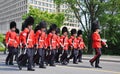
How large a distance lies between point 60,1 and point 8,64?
33.6 m

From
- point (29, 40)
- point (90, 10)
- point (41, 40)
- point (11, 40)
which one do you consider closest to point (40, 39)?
point (41, 40)

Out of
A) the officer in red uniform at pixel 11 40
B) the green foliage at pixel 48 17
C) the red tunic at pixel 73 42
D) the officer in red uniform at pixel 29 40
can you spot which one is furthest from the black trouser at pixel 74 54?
the green foliage at pixel 48 17

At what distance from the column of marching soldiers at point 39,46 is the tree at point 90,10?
86.1 feet

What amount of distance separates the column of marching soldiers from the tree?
86.1 feet

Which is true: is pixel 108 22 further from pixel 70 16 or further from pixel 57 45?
pixel 57 45

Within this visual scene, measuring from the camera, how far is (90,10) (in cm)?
4806

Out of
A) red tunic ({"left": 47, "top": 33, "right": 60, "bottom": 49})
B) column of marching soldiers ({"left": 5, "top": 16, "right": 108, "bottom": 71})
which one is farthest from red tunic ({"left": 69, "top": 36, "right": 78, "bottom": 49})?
red tunic ({"left": 47, "top": 33, "right": 60, "bottom": 49})

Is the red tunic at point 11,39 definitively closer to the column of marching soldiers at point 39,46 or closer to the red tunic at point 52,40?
the column of marching soldiers at point 39,46

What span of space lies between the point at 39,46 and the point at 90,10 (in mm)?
32923

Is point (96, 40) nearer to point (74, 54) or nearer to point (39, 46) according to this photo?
point (39, 46)

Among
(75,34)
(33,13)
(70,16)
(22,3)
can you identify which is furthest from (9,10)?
(75,34)

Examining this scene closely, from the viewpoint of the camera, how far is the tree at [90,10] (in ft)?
152

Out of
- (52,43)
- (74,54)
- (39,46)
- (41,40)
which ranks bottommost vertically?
(74,54)

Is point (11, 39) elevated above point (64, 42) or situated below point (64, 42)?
above
